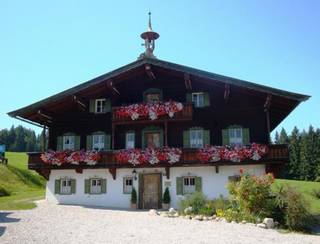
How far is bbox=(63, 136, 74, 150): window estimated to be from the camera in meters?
26.9

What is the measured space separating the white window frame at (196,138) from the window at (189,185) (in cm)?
214

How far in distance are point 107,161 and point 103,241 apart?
1211cm

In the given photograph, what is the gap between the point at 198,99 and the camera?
25.6 m

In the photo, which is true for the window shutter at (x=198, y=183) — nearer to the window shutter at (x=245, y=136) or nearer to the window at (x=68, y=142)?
the window shutter at (x=245, y=136)

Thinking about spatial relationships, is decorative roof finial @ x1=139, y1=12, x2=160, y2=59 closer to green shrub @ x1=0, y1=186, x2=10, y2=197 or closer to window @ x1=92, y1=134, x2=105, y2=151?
window @ x1=92, y1=134, x2=105, y2=151

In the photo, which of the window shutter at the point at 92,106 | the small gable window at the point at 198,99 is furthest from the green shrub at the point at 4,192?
the small gable window at the point at 198,99

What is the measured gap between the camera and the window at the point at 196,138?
24.7m

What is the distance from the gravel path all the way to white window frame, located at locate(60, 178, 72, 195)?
7.20 m

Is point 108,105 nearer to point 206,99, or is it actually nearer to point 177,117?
point 177,117

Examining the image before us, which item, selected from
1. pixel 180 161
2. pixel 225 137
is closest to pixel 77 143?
pixel 180 161

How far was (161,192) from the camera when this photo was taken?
24.0m

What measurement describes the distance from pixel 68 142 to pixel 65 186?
3.08 m

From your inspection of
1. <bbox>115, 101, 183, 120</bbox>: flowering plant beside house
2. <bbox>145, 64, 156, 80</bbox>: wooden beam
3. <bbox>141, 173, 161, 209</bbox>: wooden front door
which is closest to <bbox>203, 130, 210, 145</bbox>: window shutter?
<bbox>115, 101, 183, 120</bbox>: flowering plant beside house

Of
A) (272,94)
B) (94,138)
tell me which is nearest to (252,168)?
(272,94)
